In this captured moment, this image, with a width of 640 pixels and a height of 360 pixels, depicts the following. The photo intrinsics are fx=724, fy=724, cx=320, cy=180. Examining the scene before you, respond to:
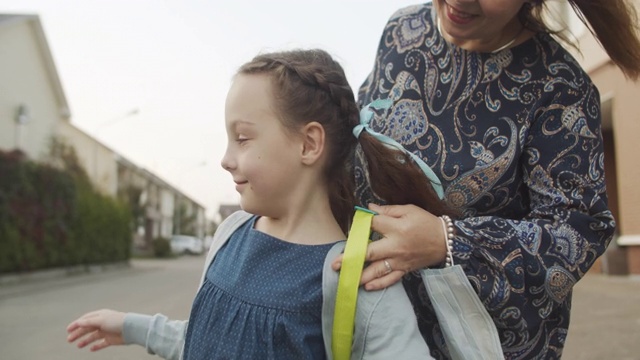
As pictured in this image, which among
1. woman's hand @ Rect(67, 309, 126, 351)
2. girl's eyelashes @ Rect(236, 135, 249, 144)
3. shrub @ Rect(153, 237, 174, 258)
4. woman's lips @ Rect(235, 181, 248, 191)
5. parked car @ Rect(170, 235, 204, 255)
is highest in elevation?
girl's eyelashes @ Rect(236, 135, 249, 144)

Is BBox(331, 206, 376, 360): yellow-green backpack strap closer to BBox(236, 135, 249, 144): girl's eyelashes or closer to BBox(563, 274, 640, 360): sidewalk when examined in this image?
BBox(236, 135, 249, 144): girl's eyelashes

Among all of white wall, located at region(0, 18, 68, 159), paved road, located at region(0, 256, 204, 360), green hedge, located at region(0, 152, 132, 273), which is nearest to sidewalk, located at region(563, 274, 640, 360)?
paved road, located at region(0, 256, 204, 360)

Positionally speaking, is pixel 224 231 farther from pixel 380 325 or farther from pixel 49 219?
pixel 49 219

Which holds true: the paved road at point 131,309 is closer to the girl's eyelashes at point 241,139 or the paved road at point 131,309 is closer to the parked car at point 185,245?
the girl's eyelashes at point 241,139

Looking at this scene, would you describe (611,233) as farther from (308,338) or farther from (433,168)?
(308,338)

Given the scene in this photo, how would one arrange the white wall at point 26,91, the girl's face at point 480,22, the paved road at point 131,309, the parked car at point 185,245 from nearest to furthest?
the girl's face at point 480,22
the paved road at point 131,309
the white wall at point 26,91
the parked car at point 185,245

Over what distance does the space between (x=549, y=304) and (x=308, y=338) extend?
1.75ft

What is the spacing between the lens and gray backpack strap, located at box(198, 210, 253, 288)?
1761mm

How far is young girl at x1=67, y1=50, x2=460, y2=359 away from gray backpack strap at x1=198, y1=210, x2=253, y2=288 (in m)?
0.02

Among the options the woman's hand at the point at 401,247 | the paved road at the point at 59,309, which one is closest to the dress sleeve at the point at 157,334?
the woman's hand at the point at 401,247

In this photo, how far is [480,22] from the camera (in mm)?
1656

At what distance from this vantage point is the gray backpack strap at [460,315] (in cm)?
143

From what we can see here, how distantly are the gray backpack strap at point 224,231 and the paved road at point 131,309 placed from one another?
4.50m

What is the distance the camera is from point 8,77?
79.8 feet
